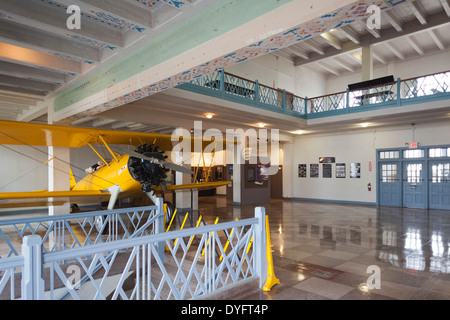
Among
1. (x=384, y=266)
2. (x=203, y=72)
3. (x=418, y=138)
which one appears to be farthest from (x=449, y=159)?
(x=203, y=72)

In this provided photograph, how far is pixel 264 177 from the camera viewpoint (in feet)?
45.2

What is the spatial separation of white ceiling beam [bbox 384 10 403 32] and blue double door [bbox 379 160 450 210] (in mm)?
5294

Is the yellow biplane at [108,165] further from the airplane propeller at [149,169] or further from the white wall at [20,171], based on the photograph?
the white wall at [20,171]

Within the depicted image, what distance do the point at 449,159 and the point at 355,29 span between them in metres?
6.18

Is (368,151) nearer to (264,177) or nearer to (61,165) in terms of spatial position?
(264,177)

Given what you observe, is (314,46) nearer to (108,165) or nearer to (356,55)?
(356,55)

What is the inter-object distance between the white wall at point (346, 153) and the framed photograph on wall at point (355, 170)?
140mm

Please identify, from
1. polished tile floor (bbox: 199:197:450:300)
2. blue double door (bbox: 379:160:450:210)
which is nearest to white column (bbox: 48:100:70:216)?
polished tile floor (bbox: 199:197:450:300)

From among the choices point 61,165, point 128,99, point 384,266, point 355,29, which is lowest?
point 384,266

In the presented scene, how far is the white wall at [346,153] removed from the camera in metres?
11.3

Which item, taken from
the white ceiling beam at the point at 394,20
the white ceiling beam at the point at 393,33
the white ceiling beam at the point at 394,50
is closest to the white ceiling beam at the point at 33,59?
the white ceiling beam at the point at 394,20

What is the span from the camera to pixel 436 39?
37.9 ft

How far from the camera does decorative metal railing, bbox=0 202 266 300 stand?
1.81m
